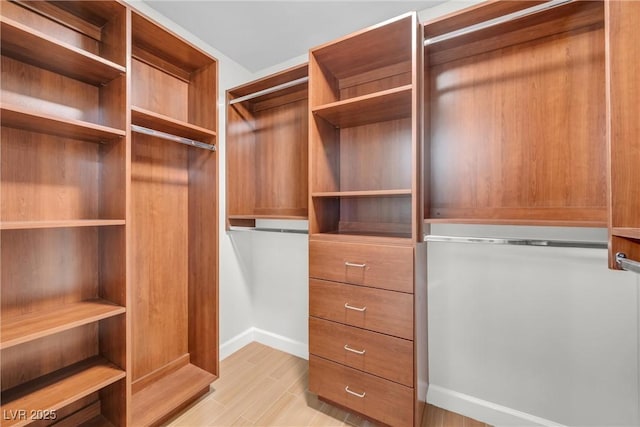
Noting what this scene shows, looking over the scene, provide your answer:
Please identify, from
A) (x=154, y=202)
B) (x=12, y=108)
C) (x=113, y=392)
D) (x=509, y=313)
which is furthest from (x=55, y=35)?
(x=509, y=313)

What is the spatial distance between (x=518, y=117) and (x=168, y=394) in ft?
8.46

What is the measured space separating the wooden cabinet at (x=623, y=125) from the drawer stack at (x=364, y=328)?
717mm

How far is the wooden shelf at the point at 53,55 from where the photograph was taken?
105 centimetres

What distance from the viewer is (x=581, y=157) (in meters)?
1.30

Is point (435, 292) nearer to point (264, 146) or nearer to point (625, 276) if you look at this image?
point (625, 276)

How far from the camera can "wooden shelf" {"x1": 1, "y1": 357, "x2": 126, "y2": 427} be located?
1098mm

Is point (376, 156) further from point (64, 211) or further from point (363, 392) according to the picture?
point (64, 211)

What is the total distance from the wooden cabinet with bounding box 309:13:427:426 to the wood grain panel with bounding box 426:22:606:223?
25 cm

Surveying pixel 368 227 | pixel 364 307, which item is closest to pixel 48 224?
pixel 364 307

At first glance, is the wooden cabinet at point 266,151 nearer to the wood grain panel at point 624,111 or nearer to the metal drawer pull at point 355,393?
the metal drawer pull at point 355,393

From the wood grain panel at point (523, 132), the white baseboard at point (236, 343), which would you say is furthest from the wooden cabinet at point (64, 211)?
the wood grain panel at point (523, 132)

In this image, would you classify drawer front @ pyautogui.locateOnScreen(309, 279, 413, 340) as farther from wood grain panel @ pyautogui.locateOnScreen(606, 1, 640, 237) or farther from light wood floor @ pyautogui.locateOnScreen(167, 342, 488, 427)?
wood grain panel @ pyautogui.locateOnScreen(606, 1, 640, 237)

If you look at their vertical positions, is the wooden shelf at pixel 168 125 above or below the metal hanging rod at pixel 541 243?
above

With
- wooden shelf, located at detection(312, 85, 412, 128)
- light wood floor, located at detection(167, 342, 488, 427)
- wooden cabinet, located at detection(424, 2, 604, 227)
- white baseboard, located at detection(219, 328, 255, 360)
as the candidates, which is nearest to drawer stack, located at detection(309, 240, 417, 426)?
light wood floor, located at detection(167, 342, 488, 427)
